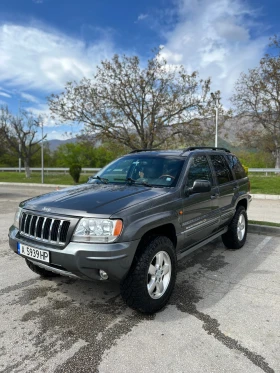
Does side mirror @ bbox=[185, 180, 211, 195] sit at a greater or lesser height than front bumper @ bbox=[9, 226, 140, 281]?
greater

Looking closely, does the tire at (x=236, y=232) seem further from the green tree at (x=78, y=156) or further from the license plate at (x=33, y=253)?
the green tree at (x=78, y=156)

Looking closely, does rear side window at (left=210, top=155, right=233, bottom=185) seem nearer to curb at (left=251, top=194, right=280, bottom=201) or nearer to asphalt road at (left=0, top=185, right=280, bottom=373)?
asphalt road at (left=0, top=185, right=280, bottom=373)

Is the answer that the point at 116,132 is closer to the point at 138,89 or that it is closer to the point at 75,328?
the point at 138,89

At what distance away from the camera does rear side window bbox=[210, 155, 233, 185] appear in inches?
184

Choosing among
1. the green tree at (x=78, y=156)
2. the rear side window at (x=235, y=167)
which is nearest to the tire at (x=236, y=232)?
the rear side window at (x=235, y=167)

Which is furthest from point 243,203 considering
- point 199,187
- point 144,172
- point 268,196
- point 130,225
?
point 268,196

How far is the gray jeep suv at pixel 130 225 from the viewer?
2.71 meters

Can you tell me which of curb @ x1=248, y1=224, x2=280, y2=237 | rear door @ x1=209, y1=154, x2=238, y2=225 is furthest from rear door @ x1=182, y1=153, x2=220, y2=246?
curb @ x1=248, y1=224, x2=280, y2=237

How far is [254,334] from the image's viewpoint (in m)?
2.70

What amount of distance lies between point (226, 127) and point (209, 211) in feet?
66.5

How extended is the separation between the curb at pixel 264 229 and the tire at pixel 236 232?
4.44 ft

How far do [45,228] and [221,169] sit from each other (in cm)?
312

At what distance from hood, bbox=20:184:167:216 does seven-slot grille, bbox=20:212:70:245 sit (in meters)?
0.09

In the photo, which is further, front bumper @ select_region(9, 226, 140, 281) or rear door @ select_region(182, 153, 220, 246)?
rear door @ select_region(182, 153, 220, 246)
